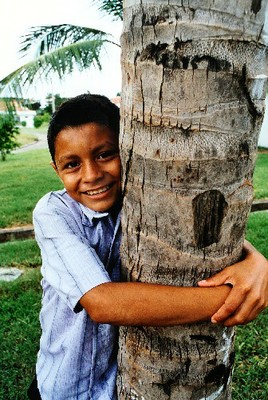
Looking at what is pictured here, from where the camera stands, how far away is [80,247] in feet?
3.87

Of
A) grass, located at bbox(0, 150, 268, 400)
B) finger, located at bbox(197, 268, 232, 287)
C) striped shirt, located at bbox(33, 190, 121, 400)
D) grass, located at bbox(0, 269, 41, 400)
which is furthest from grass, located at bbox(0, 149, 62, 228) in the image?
finger, located at bbox(197, 268, 232, 287)

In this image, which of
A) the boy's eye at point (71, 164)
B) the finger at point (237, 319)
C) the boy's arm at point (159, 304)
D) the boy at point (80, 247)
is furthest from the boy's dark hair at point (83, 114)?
the finger at point (237, 319)

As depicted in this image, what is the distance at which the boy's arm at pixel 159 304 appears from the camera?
101cm

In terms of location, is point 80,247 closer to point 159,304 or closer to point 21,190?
point 159,304

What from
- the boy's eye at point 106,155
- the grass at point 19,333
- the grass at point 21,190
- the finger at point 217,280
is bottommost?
the grass at point 21,190

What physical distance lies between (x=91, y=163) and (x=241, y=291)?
641mm

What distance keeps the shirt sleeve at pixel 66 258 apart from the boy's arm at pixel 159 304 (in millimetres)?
85

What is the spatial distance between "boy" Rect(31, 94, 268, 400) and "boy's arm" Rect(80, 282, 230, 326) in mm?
65

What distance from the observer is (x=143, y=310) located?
1.02 metres

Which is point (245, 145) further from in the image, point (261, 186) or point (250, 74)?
point (261, 186)

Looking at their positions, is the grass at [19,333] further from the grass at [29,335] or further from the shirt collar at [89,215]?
the shirt collar at [89,215]

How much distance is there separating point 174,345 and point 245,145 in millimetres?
566

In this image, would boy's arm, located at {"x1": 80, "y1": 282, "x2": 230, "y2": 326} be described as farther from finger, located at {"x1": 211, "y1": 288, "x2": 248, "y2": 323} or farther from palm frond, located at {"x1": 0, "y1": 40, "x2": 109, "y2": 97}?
palm frond, located at {"x1": 0, "y1": 40, "x2": 109, "y2": 97}

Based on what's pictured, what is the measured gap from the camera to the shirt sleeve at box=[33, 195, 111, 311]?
111 centimetres
